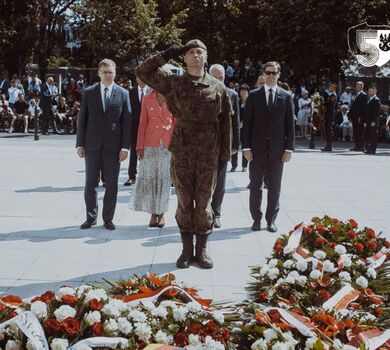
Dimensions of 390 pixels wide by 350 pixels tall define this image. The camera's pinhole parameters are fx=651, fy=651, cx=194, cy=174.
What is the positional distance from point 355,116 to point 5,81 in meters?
14.0

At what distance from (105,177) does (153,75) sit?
7.42 ft

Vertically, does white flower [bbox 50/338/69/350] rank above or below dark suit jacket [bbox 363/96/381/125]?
below

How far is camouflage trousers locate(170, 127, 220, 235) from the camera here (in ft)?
19.5

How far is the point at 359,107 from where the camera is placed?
20188 mm

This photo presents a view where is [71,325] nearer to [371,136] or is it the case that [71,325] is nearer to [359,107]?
[371,136]

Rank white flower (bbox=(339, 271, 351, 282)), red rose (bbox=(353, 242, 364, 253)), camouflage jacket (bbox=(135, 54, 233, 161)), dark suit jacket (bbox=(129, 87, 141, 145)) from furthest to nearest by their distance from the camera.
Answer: dark suit jacket (bbox=(129, 87, 141, 145))
camouflage jacket (bbox=(135, 54, 233, 161))
red rose (bbox=(353, 242, 364, 253))
white flower (bbox=(339, 271, 351, 282))

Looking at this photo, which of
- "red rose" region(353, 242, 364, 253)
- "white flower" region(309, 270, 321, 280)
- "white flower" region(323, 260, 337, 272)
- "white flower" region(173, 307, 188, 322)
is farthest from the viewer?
"red rose" region(353, 242, 364, 253)

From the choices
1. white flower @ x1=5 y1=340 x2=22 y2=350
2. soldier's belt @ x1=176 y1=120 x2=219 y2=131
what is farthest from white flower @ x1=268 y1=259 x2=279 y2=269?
white flower @ x1=5 y1=340 x2=22 y2=350

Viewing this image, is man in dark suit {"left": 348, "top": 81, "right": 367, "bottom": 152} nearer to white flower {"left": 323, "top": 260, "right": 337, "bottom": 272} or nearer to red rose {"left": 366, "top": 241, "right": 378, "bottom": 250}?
red rose {"left": 366, "top": 241, "right": 378, "bottom": 250}

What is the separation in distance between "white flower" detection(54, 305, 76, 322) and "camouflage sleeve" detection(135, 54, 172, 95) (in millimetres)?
2919

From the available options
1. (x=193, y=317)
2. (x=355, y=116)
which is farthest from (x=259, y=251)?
(x=355, y=116)

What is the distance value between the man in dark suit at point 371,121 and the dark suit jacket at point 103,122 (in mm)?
12391

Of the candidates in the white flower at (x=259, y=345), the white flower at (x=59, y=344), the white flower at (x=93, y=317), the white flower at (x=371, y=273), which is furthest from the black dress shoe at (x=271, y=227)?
the white flower at (x=59, y=344)

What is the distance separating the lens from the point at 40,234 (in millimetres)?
7406
